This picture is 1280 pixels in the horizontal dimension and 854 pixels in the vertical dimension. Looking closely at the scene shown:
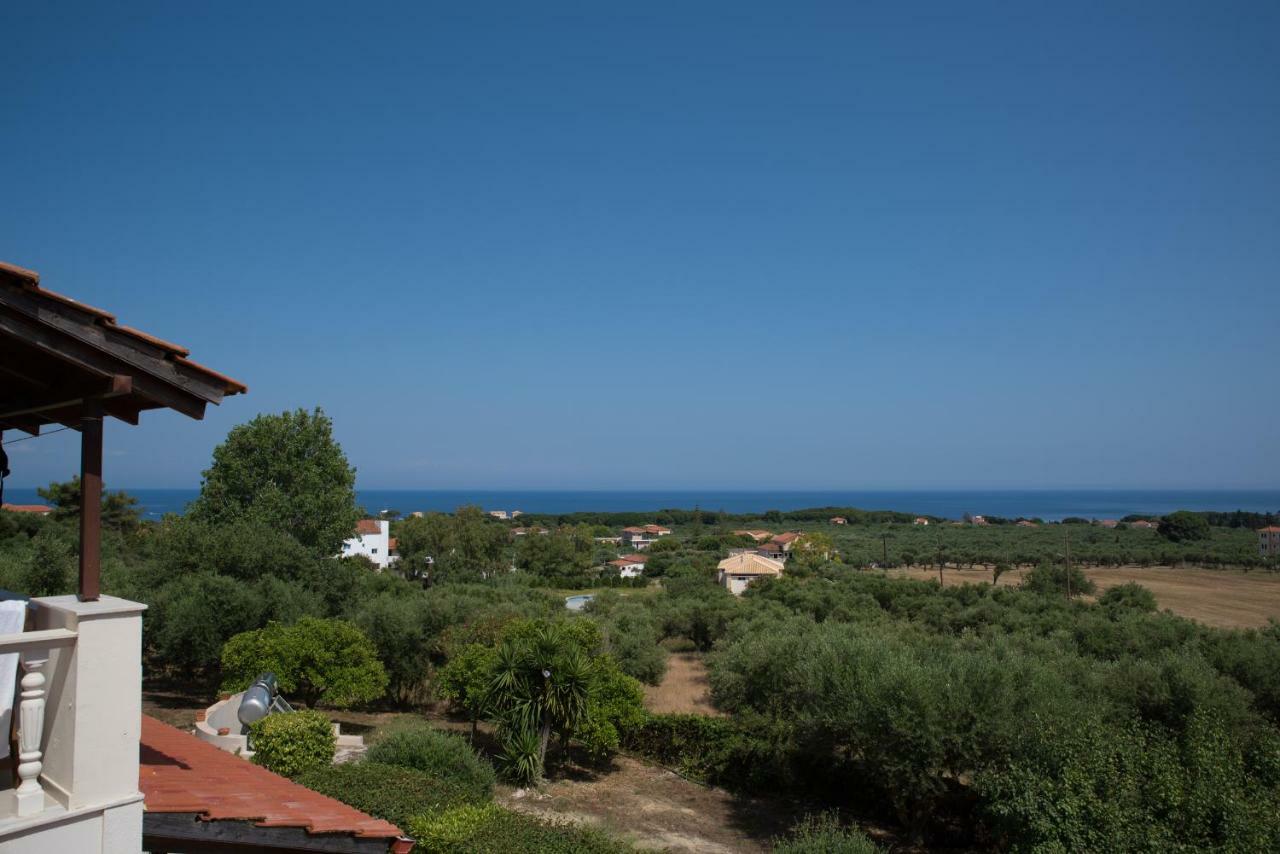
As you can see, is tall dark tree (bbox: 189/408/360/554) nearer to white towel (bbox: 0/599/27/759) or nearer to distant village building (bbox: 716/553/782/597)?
distant village building (bbox: 716/553/782/597)

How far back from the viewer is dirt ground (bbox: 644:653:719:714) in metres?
22.1

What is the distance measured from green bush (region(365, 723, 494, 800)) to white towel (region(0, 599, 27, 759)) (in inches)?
389

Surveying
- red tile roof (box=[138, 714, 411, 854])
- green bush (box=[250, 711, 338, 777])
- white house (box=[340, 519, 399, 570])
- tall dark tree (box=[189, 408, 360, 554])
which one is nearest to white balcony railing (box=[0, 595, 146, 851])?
red tile roof (box=[138, 714, 411, 854])

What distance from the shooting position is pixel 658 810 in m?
14.9

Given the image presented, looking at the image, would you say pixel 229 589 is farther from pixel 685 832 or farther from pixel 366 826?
pixel 366 826

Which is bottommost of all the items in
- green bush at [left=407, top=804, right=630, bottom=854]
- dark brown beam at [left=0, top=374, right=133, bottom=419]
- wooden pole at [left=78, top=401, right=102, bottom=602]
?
green bush at [left=407, top=804, right=630, bottom=854]

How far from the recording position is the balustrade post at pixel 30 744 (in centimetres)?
278

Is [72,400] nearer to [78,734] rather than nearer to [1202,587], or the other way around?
[78,734]

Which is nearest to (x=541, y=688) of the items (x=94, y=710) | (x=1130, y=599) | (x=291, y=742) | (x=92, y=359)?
(x=291, y=742)

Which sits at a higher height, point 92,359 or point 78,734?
point 92,359

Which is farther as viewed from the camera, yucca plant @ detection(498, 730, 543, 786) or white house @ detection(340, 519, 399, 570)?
white house @ detection(340, 519, 399, 570)

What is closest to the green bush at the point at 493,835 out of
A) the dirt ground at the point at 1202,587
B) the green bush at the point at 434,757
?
the green bush at the point at 434,757

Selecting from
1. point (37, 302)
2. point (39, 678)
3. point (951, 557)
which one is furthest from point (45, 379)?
point (951, 557)

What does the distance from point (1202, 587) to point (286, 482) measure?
5209 cm
